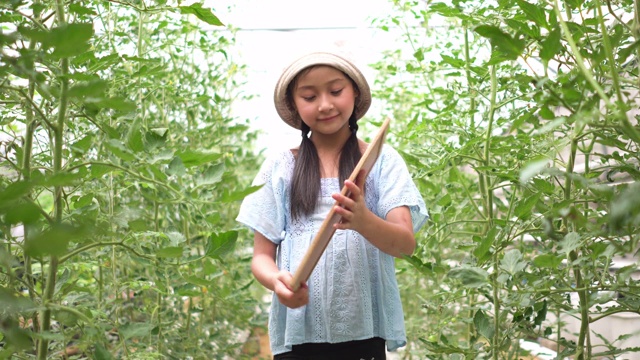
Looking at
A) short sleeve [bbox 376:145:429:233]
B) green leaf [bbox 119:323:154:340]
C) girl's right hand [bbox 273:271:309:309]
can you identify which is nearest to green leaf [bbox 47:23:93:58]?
green leaf [bbox 119:323:154:340]

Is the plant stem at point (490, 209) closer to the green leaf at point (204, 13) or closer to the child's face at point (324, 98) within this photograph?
the child's face at point (324, 98)

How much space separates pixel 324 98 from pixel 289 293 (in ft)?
1.51

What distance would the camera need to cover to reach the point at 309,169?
1865mm

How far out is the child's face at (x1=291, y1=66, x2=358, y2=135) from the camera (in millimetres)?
1776

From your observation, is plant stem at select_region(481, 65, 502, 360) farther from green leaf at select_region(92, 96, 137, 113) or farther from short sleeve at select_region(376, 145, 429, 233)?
green leaf at select_region(92, 96, 137, 113)

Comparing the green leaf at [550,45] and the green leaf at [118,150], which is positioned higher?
the green leaf at [550,45]

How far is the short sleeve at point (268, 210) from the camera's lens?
1.86 meters

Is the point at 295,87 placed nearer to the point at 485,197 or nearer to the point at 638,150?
the point at 485,197

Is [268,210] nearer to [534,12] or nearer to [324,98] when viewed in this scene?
[324,98]

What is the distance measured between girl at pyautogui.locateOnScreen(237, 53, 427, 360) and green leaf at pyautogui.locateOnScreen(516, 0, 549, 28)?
28.9 inches

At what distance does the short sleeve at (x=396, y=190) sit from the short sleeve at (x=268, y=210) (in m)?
0.23

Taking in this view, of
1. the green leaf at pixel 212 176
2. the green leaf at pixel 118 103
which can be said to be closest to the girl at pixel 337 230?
the green leaf at pixel 212 176

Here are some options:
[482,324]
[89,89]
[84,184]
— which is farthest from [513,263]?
[84,184]

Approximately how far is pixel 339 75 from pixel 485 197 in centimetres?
50
